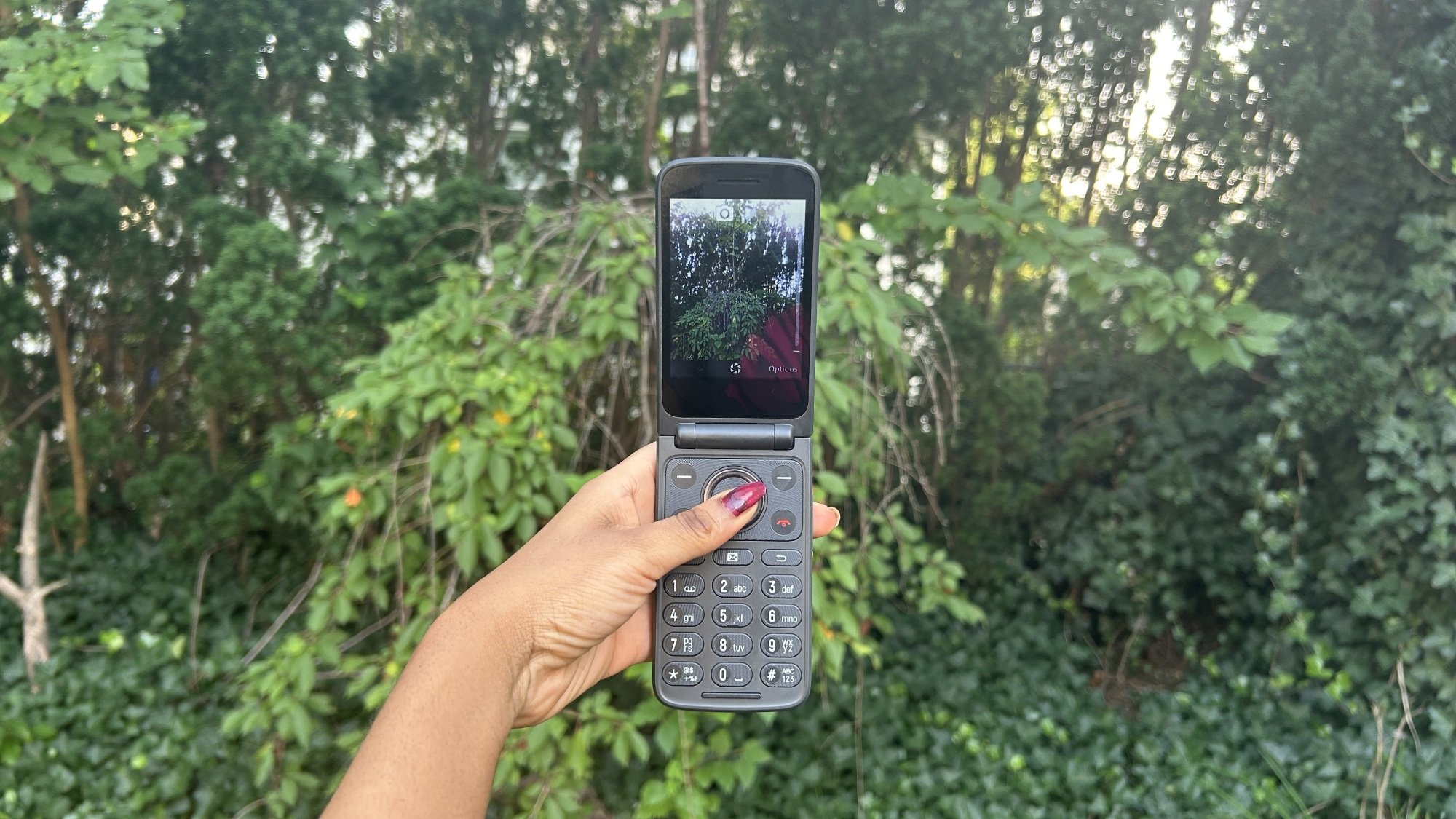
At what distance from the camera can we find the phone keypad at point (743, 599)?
105cm

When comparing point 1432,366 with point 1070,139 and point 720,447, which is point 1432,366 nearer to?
point 1070,139

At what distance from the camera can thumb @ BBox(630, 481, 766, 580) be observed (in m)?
0.97

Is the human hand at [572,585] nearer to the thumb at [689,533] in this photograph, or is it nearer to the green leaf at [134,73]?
the thumb at [689,533]

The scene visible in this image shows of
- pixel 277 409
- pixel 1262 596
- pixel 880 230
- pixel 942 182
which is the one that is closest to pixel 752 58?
pixel 942 182

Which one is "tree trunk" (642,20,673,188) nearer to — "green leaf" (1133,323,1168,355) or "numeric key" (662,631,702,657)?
"green leaf" (1133,323,1168,355)

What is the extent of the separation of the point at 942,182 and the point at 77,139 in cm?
266

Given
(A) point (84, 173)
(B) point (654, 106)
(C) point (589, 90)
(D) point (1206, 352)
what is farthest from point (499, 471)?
(C) point (589, 90)

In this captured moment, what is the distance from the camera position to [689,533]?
977mm

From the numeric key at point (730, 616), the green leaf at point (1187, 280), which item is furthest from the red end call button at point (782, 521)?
the green leaf at point (1187, 280)

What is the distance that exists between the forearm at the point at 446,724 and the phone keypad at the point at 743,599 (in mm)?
199

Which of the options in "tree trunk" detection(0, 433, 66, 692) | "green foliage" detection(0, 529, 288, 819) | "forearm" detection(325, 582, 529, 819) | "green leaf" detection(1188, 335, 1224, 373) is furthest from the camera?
"tree trunk" detection(0, 433, 66, 692)

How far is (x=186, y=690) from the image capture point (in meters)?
2.36

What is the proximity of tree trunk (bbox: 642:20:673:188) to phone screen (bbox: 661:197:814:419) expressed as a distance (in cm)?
178

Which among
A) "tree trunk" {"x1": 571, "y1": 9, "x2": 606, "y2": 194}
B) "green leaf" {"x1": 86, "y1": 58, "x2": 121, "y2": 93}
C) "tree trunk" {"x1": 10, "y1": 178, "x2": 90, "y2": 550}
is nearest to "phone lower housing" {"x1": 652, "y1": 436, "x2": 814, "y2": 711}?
"green leaf" {"x1": 86, "y1": 58, "x2": 121, "y2": 93}
